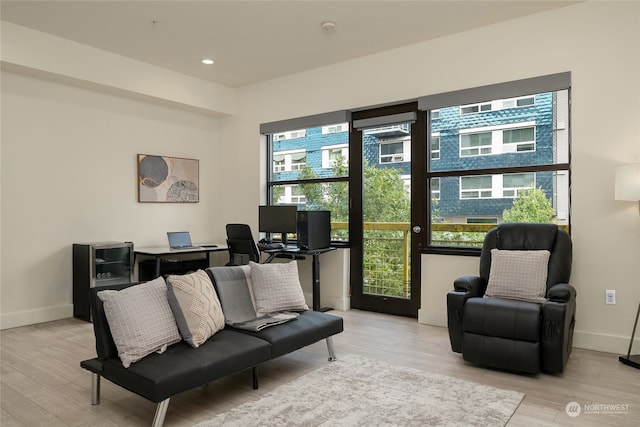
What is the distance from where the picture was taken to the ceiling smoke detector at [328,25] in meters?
4.20

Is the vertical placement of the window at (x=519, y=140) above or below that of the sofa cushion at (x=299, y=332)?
above

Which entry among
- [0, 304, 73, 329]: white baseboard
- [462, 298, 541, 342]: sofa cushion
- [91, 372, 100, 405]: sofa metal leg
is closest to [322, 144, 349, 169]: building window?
[462, 298, 541, 342]: sofa cushion

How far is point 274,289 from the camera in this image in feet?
11.0

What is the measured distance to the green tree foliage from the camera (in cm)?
404

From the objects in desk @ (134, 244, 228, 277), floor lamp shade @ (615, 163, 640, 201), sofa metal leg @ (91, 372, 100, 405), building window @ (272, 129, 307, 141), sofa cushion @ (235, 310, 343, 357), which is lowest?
sofa metal leg @ (91, 372, 100, 405)

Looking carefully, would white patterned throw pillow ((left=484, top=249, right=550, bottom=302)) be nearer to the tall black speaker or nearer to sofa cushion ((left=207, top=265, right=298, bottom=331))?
sofa cushion ((left=207, top=265, right=298, bottom=331))

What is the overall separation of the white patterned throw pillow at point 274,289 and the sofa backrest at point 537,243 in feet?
5.42

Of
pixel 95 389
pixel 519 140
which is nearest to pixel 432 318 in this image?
pixel 519 140

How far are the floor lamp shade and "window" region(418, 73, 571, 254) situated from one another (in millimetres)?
524

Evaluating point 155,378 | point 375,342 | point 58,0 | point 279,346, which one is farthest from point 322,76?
point 155,378

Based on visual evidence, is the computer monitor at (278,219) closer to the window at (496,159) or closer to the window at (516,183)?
the window at (496,159)

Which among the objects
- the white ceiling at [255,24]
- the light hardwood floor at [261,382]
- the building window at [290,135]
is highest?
the white ceiling at [255,24]

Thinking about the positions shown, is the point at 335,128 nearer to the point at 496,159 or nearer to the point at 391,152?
the point at 391,152

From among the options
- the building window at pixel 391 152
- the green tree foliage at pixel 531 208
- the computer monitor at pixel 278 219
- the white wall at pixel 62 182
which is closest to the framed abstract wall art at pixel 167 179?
the white wall at pixel 62 182
